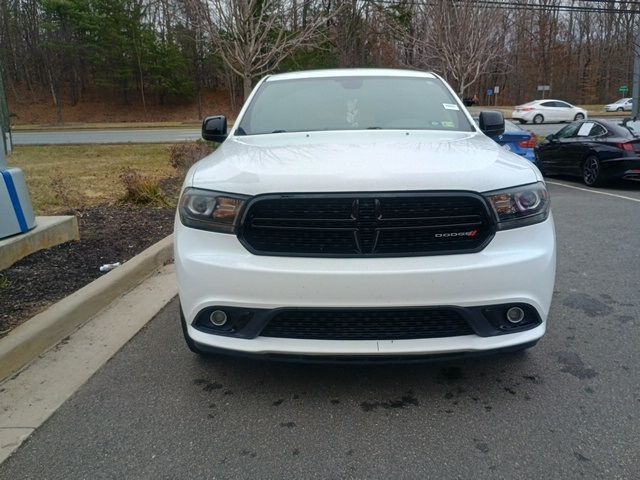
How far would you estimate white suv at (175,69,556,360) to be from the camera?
2482 mm

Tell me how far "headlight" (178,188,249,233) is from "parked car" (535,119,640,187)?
9.60m

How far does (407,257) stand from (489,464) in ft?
3.20

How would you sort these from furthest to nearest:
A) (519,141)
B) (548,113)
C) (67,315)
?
1. (548,113)
2. (519,141)
3. (67,315)

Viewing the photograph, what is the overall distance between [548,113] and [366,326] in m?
35.8

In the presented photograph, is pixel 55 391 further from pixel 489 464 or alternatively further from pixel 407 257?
pixel 489 464

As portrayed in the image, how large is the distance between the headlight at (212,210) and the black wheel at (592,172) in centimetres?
978

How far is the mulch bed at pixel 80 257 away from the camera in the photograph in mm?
3963

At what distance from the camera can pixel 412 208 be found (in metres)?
2.56

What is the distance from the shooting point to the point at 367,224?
8.35 ft

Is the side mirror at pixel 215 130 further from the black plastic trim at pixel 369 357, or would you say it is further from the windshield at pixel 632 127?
the windshield at pixel 632 127

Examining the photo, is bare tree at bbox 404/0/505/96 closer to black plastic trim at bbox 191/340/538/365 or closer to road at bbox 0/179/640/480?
road at bbox 0/179/640/480

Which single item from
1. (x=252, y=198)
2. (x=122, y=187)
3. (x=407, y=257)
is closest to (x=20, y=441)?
(x=252, y=198)

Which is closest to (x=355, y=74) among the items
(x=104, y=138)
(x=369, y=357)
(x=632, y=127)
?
(x=369, y=357)

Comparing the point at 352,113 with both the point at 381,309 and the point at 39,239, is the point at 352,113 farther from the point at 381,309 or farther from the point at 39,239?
the point at 39,239
